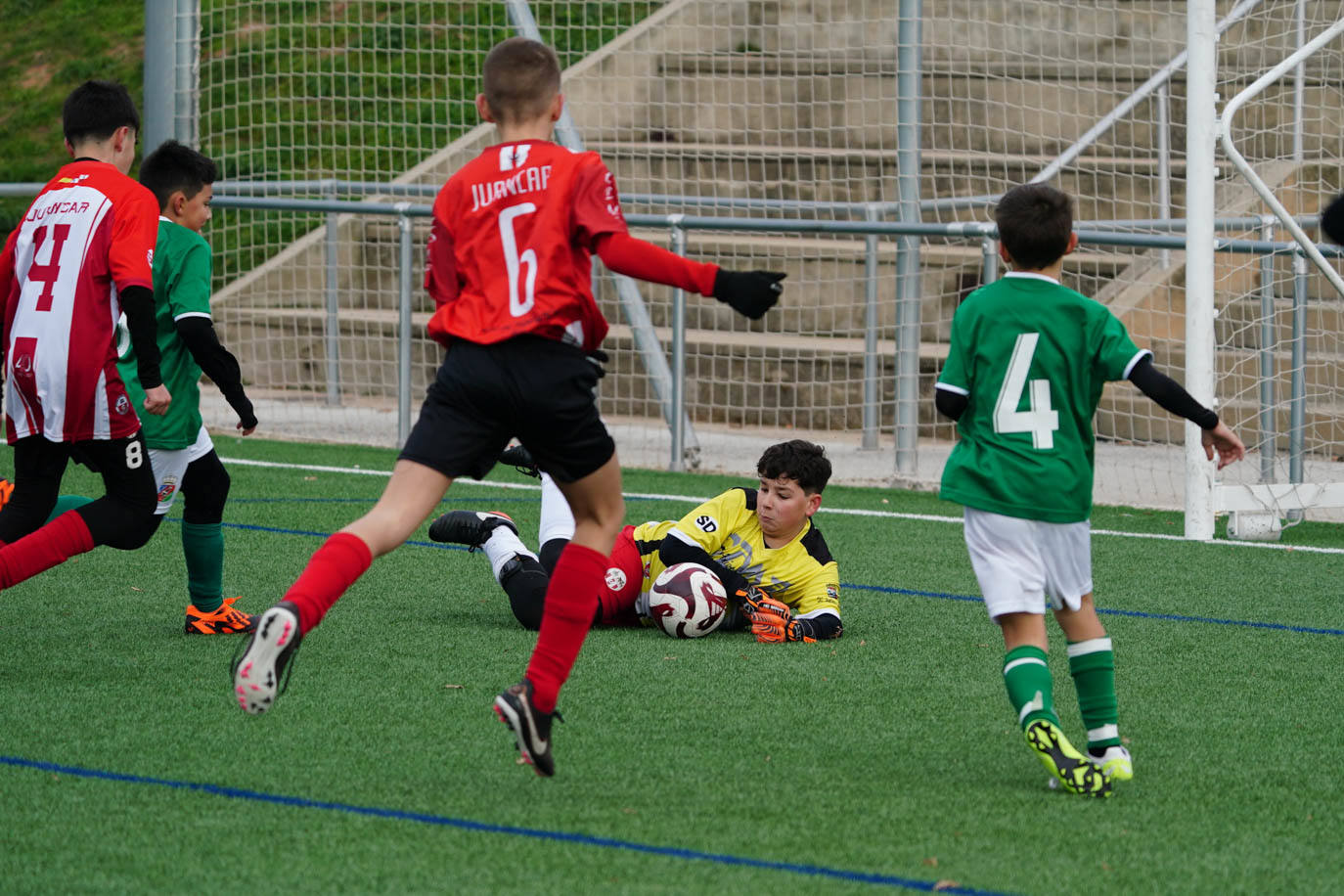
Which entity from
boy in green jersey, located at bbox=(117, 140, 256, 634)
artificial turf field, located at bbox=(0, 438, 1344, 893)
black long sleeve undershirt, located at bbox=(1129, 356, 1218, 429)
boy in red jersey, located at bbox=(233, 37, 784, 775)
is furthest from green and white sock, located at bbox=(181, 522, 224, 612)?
black long sleeve undershirt, located at bbox=(1129, 356, 1218, 429)

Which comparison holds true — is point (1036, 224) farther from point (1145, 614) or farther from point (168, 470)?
point (168, 470)

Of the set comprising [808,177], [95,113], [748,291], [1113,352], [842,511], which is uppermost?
[808,177]

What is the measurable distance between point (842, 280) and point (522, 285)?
26.8 feet

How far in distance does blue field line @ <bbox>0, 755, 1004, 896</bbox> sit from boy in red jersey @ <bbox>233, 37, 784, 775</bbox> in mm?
283

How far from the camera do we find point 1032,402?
3686 millimetres

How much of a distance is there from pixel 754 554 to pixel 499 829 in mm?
2265

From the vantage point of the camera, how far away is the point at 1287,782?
375cm

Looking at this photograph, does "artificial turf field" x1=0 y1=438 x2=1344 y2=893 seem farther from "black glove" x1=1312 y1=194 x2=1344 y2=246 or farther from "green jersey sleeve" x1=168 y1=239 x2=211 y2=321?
"black glove" x1=1312 y1=194 x2=1344 y2=246

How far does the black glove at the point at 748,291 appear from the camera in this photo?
3.32 meters

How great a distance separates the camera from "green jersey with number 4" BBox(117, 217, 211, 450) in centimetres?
501

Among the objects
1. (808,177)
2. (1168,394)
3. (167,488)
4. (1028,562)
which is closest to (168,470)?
(167,488)

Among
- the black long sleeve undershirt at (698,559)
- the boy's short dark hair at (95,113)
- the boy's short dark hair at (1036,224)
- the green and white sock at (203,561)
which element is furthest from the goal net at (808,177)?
the boy's short dark hair at (1036,224)

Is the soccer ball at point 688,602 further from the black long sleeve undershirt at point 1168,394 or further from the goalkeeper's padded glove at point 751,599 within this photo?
the black long sleeve undershirt at point 1168,394

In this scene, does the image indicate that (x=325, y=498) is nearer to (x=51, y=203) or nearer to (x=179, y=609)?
(x=179, y=609)
